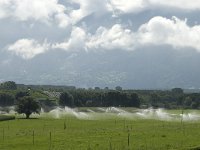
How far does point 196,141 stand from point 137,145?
425 inches

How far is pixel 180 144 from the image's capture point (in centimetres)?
7550

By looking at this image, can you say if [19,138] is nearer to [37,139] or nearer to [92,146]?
[37,139]

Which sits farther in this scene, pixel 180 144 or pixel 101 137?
pixel 101 137

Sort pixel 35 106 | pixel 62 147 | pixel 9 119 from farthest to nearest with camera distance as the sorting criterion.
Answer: pixel 35 106, pixel 9 119, pixel 62 147

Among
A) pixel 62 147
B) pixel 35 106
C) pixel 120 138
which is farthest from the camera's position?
pixel 35 106

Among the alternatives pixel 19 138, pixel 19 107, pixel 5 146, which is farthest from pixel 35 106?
pixel 5 146

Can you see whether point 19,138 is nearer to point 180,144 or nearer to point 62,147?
point 62,147

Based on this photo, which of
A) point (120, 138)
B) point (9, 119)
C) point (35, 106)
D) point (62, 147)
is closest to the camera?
point (62, 147)

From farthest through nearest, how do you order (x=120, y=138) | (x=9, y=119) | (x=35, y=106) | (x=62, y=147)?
(x=35, y=106), (x=9, y=119), (x=120, y=138), (x=62, y=147)

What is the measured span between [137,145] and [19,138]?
2695cm

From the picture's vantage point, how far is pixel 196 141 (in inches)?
3093

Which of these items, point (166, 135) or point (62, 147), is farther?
point (166, 135)

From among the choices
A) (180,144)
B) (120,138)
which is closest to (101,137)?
Answer: (120,138)

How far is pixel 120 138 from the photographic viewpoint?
86.4 m
